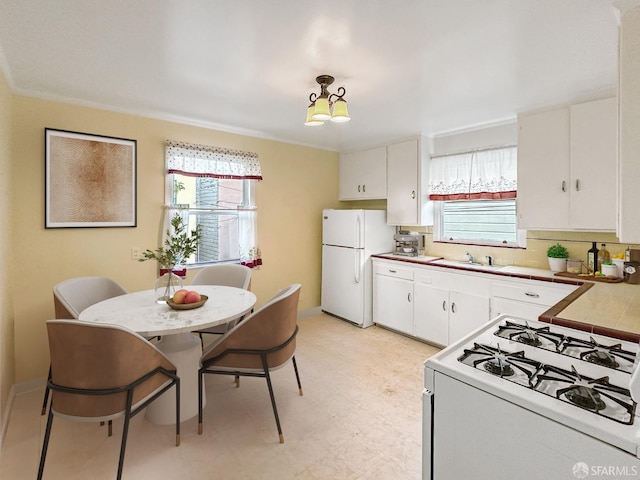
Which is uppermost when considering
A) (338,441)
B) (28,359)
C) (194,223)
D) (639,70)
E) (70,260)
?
(639,70)

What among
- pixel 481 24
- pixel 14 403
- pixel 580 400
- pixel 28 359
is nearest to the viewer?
pixel 580 400

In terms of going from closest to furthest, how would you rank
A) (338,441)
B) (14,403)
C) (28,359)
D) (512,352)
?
1. (512,352)
2. (338,441)
3. (14,403)
4. (28,359)

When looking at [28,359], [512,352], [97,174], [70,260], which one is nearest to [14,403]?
[28,359]

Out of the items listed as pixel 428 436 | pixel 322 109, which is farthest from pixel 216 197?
pixel 428 436

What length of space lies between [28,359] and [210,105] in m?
2.66

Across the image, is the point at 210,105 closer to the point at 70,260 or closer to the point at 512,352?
the point at 70,260

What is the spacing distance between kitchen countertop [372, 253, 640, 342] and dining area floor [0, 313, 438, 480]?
117cm

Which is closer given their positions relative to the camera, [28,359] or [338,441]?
[338,441]

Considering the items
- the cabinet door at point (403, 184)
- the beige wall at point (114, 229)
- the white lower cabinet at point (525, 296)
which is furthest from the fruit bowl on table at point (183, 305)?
the cabinet door at point (403, 184)

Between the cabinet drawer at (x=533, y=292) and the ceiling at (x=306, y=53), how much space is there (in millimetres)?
1620

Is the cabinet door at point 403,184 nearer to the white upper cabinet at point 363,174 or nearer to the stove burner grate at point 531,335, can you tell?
the white upper cabinet at point 363,174

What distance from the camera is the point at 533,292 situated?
283cm

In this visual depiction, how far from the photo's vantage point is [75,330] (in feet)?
5.14

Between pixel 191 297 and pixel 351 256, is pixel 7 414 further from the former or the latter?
pixel 351 256
